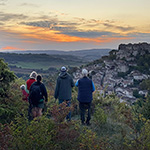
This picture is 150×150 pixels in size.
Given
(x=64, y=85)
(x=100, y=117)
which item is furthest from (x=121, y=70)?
(x=100, y=117)

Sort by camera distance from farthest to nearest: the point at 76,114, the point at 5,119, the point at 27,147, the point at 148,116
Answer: the point at 76,114 → the point at 148,116 → the point at 5,119 → the point at 27,147

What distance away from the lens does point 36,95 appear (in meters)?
5.77

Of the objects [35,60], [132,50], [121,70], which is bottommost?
[121,70]

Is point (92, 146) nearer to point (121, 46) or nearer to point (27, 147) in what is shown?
point (27, 147)

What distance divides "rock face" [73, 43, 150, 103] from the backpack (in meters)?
61.9

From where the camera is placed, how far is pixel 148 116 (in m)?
7.12

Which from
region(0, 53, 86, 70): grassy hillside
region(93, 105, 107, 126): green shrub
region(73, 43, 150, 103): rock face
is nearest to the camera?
region(93, 105, 107, 126): green shrub

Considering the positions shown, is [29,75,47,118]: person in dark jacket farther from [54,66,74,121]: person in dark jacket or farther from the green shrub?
the green shrub

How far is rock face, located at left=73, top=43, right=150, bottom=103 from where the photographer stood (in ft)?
245

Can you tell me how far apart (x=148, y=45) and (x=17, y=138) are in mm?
110778

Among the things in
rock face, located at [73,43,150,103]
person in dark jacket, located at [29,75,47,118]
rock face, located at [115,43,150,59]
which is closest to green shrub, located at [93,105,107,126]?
person in dark jacket, located at [29,75,47,118]

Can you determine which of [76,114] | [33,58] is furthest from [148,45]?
[76,114]

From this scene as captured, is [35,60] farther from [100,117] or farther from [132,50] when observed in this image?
[100,117]

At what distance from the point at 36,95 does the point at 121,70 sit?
295ft
